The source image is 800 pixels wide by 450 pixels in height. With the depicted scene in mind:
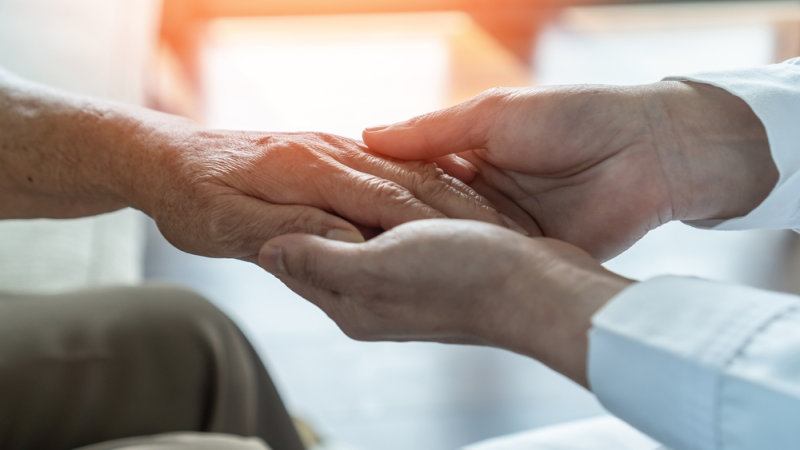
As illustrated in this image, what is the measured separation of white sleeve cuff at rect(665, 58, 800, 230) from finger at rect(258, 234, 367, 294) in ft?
1.75

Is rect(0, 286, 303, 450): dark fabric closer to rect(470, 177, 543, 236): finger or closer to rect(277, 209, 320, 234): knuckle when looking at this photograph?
rect(277, 209, 320, 234): knuckle

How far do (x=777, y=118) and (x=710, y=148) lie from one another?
0.08 m

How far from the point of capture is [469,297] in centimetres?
62

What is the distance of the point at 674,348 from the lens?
487 mm

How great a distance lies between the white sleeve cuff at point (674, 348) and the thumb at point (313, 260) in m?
0.27

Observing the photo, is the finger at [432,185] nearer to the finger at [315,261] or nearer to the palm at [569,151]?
the palm at [569,151]

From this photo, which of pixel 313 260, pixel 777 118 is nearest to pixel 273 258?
pixel 313 260

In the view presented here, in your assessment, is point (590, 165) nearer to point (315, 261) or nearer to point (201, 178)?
point (315, 261)

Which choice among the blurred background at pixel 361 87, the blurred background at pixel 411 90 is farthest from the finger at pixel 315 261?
the blurred background at pixel 411 90

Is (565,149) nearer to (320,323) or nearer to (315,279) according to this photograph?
(315,279)

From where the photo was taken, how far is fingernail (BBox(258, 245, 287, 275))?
737 millimetres

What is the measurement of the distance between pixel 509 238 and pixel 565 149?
0.26m

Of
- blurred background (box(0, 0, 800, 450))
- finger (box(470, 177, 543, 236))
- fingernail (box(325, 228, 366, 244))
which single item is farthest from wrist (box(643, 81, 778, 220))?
blurred background (box(0, 0, 800, 450))

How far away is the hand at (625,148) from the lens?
2.74 feet
